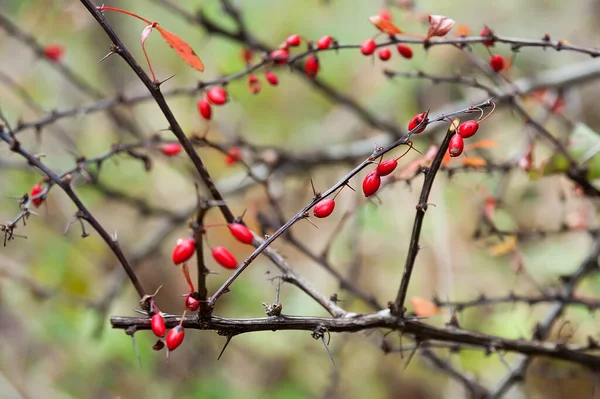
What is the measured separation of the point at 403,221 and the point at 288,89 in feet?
5.55

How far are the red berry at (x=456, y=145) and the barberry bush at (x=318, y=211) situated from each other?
0.32 feet

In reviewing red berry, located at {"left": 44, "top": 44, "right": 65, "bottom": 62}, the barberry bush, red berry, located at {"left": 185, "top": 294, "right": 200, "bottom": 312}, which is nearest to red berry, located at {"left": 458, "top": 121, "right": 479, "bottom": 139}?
the barberry bush

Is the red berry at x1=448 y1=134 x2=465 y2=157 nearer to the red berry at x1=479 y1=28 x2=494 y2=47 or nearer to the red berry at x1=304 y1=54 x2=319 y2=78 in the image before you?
the red berry at x1=479 y1=28 x2=494 y2=47

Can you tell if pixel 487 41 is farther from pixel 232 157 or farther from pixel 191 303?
pixel 191 303

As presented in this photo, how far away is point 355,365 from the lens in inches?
107

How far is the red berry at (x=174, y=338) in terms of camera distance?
2.39 feet

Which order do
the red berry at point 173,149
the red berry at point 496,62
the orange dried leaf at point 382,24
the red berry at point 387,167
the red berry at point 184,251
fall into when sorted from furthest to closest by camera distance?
the red berry at point 173,149, the red berry at point 496,62, the orange dried leaf at point 382,24, the red berry at point 387,167, the red berry at point 184,251

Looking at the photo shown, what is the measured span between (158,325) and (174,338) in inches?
1.2

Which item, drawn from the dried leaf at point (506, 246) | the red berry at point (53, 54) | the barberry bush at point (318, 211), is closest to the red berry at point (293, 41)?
the barberry bush at point (318, 211)

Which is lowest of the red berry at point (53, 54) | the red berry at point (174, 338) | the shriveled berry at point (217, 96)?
the red berry at point (174, 338)

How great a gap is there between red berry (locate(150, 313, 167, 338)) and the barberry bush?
6cm

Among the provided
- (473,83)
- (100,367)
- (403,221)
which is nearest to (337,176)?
(403,221)

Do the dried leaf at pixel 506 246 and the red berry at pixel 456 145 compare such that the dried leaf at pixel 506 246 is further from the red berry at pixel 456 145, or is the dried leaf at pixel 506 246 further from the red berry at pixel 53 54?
the red berry at pixel 53 54

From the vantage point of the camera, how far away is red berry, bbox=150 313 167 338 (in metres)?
0.73
